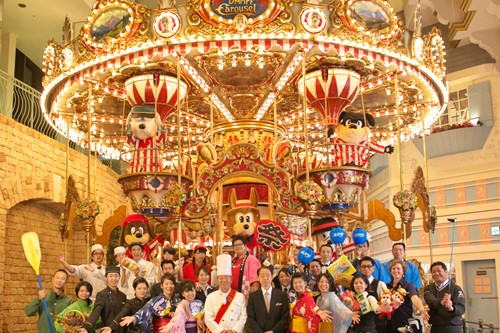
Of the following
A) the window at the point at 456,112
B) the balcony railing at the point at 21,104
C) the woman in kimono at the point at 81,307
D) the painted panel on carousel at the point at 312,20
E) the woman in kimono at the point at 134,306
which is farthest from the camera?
the window at the point at 456,112

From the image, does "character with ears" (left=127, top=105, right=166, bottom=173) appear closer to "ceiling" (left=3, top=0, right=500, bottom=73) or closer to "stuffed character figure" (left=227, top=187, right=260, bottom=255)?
"stuffed character figure" (left=227, top=187, right=260, bottom=255)

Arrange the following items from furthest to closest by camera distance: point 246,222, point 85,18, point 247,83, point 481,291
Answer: point 85,18 < point 481,291 < point 247,83 < point 246,222

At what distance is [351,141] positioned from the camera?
38.9ft

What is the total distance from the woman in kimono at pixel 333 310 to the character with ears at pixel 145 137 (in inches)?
172

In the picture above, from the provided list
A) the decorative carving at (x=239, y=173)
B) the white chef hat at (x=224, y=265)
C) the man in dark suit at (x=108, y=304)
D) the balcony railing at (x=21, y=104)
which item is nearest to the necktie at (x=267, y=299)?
the white chef hat at (x=224, y=265)

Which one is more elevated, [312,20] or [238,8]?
[238,8]

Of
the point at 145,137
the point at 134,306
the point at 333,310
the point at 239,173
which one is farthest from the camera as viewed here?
the point at 145,137

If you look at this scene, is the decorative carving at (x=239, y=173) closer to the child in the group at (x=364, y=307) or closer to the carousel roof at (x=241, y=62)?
the carousel roof at (x=241, y=62)

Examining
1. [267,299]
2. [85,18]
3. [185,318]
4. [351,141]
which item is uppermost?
[85,18]

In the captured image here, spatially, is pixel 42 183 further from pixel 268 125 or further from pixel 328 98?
pixel 328 98

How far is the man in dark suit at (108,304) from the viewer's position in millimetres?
8125

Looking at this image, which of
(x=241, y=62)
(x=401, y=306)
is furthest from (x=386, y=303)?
(x=241, y=62)

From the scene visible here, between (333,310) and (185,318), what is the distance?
179cm

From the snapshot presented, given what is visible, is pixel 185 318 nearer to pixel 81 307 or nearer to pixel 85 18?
pixel 81 307
